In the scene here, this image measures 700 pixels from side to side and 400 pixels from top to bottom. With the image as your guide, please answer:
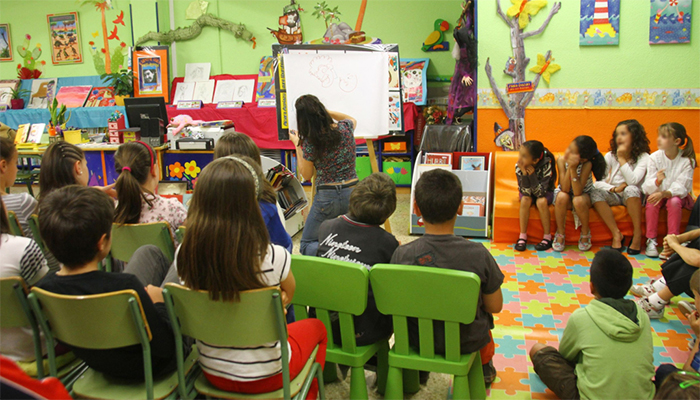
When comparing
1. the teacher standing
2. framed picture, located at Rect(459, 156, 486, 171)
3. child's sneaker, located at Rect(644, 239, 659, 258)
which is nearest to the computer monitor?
the teacher standing

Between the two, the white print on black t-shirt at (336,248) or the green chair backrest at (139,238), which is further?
the green chair backrest at (139,238)

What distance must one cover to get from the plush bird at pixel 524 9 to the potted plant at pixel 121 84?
16.4ft

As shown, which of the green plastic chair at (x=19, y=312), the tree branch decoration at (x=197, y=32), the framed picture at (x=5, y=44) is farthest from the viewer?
the framed picture at (x=5, y=44)

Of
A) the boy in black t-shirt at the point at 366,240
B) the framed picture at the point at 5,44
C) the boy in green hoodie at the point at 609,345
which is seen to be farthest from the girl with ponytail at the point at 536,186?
the framed picture at the point at 5,44

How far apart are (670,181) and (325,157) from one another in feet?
8.27

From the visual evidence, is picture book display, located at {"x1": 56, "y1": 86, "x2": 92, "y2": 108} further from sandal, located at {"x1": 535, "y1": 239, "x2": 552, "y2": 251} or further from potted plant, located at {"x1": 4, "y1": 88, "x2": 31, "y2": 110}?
sandal, located at {"x1": 535, "y1": 239, "x2": 552, "y2": 251}

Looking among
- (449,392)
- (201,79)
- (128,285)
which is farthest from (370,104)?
(201,79)

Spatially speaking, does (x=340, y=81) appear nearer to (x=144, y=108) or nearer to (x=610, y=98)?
(x=144, y=108)

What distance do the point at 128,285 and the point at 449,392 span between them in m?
1.36

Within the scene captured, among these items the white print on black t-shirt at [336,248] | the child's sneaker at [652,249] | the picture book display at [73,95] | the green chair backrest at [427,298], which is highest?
the picture book display at [73,95]

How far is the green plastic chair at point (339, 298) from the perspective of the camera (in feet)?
5.66

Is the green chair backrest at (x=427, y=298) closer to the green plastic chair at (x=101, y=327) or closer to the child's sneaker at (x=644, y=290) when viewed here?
the green plastic chair at (x=101, y=327)

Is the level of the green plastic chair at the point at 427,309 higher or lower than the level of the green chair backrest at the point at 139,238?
lower

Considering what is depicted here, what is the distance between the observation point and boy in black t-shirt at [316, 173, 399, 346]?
74.7 inches
